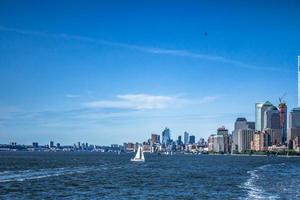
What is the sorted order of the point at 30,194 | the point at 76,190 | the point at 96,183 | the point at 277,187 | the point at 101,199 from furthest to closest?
the point at 96,183 < the point at 277,187 < the point at 76,190 < the point at 30,194 < the point at 101,199

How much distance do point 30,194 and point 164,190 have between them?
18.5 m

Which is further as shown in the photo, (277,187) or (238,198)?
(277,187)

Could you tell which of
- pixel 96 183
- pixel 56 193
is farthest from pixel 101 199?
pixel 96 183

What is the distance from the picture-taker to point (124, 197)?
214ft

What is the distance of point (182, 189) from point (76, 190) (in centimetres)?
1499

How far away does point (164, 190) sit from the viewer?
74.1m

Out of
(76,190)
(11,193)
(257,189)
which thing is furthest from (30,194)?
(257,189)

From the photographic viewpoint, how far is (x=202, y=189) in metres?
76.2

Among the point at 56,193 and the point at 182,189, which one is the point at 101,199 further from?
the point at 182,189

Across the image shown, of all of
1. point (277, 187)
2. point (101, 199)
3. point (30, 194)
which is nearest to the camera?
point (101, 199)

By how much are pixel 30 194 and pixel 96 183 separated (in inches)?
779

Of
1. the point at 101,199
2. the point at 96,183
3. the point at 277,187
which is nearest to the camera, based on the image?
the point at 101,199

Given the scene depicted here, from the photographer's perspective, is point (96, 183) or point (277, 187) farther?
point (96, 183)

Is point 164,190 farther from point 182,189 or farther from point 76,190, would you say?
point 76,190
